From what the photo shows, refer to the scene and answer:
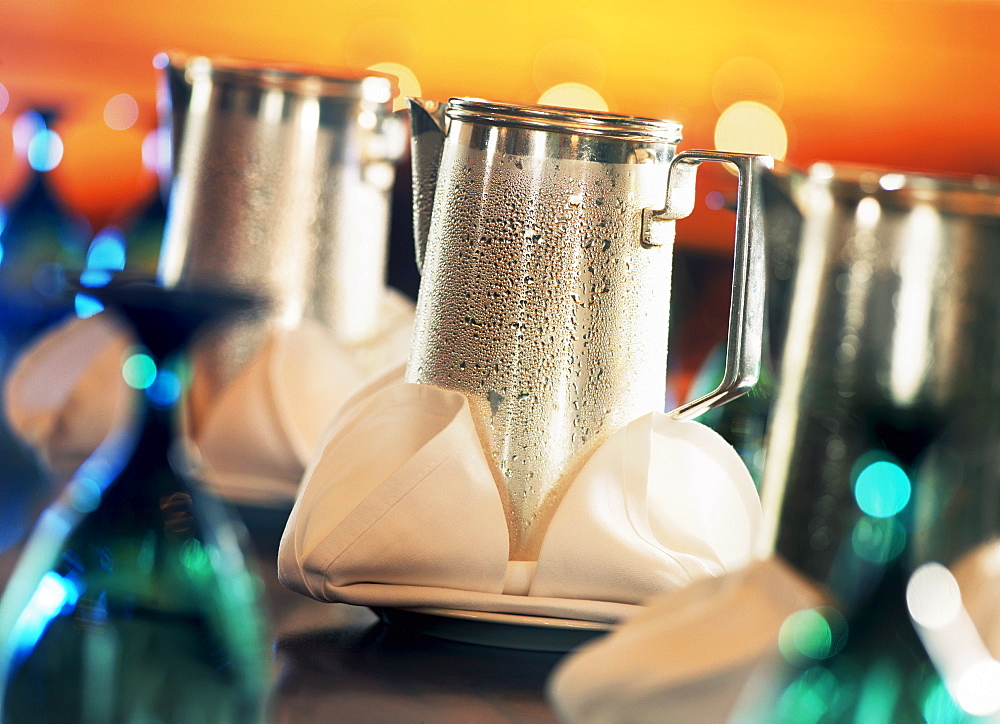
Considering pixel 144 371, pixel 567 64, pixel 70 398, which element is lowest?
pixel 70 398

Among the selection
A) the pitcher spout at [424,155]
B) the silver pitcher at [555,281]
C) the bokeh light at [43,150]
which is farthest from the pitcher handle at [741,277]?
the bokeh light at [43,150]

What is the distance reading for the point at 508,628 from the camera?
0.42 meters

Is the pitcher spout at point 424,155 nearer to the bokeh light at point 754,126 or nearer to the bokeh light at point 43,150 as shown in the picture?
the bokeh light at point 43,150

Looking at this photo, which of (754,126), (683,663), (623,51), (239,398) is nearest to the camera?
(683,663)

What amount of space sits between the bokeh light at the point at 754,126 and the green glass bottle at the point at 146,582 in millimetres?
2512

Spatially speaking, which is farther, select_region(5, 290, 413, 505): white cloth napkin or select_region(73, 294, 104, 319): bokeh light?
select_region(5, 290, 413, 505): white cloth napkin

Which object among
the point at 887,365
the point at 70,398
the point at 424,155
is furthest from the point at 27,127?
the point at 887,365

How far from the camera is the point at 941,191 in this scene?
0.91 ft

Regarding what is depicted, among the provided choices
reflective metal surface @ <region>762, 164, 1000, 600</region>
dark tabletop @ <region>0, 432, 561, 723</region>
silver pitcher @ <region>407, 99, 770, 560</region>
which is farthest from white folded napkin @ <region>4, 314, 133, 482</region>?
reflective metal surface @ <region>762, 164, 1000, 600</region>

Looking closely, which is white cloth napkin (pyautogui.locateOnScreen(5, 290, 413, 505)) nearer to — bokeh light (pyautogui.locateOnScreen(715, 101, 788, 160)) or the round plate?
the round plate

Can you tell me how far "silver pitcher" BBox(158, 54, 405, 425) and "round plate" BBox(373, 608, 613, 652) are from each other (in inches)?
11.9

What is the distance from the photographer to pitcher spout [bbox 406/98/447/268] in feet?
1.70

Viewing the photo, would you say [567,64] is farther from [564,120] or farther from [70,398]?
[564,120]

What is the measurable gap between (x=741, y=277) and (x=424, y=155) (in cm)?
15
